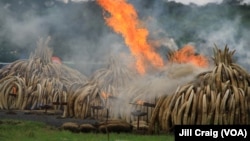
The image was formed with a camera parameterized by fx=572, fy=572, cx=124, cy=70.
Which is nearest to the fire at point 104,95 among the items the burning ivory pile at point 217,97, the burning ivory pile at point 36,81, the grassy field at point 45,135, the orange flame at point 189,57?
the burning ivory pile at point 36,81

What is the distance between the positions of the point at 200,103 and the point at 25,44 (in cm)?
280

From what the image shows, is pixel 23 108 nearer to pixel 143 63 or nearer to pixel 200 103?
pixel 143 63

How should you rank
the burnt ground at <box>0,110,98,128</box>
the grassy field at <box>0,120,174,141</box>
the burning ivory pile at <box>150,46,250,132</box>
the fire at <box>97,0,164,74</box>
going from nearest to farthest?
the burning ivory pile at <box>150,46,250,132</box> < the grassy field at <box>0,120,174,141</box> < the fire at <box>97,0,164,74</box> < the burnt ground at <box>0,110,98,128</box>

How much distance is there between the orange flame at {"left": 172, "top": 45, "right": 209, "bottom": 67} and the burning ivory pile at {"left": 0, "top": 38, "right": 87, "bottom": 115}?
144 centimetres

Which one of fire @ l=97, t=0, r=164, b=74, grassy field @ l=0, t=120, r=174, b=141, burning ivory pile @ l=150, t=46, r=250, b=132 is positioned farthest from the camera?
fire @ l=97, t=0, r=164, b=74

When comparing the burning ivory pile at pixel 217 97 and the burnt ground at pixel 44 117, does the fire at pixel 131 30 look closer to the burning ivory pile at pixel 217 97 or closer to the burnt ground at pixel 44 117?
the burning ivory pile at pixel 217 97

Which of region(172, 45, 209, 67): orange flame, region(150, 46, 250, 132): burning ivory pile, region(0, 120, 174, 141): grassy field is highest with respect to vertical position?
region(172, 45, 209, 67): orange flame

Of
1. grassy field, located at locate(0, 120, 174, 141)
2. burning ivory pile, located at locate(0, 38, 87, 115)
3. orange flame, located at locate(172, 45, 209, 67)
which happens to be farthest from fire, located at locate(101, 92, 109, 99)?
orange flame, located at locate(172, 45, 209, 67)

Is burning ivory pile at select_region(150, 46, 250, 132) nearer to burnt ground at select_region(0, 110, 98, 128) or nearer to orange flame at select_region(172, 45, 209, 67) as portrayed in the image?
orange flame at select_region(172, 45, 209, 67)

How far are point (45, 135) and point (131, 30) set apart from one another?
2034mm

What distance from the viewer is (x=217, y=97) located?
8195 millimetres

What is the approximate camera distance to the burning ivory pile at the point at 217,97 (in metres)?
8.21

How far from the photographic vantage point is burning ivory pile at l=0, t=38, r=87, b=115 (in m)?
8.70

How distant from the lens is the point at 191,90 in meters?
8.28
